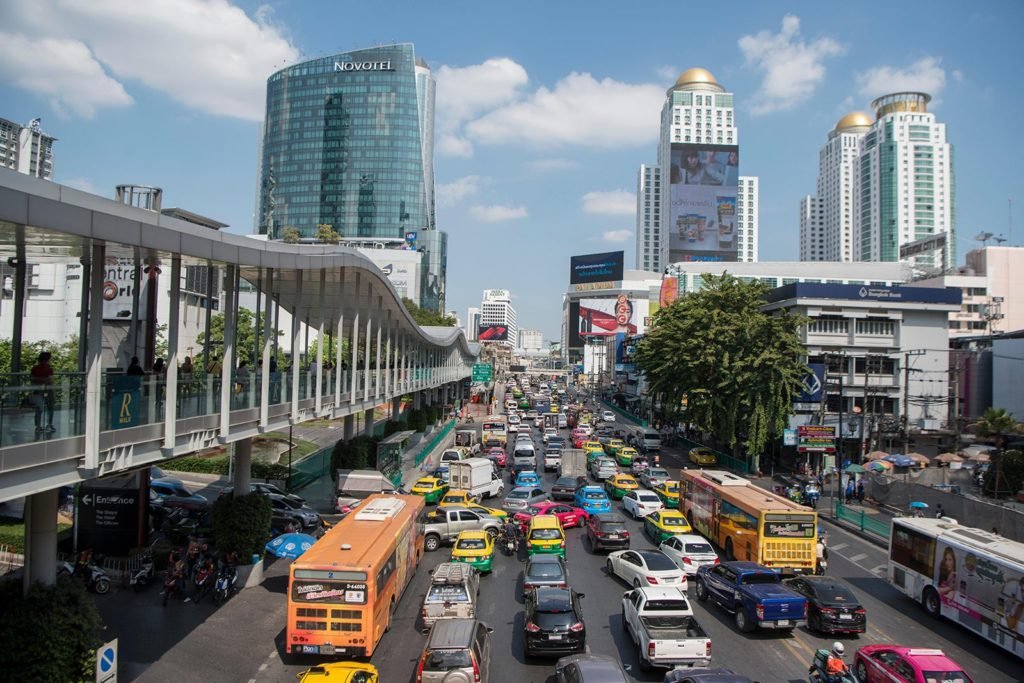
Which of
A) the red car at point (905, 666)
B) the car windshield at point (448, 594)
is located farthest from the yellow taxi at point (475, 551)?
the red car at point (905, 666)

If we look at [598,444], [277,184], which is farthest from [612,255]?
[598,444]

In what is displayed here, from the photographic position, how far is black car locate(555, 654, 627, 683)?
11086mm

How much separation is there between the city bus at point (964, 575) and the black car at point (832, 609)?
99.0 inches

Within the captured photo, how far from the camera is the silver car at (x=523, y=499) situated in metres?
29.3

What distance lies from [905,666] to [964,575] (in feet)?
20.7

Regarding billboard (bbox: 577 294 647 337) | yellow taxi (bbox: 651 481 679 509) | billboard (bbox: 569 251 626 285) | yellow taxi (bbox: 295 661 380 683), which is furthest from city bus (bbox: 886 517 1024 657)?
billboard (bbox: 569 251 626 285)

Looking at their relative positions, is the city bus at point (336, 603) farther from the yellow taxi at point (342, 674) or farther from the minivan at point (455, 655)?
the yellow taxi at point (342, 674)

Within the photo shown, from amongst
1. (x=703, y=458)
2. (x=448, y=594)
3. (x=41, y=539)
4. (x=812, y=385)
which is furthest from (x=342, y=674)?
(x=812, y=385)

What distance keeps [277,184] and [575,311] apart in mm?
77286

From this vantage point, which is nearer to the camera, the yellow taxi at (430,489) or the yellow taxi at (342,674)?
the yellow taxi at (342,674)

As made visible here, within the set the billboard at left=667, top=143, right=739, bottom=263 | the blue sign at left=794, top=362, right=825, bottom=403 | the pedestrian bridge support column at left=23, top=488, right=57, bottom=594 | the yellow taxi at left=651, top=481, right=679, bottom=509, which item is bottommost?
the yellow taxi at left=651, top=481, right=679, bottom=509

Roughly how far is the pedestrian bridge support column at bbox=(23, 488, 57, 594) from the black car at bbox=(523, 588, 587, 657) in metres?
8.98

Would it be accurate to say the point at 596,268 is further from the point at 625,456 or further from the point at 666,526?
the point at 666,526

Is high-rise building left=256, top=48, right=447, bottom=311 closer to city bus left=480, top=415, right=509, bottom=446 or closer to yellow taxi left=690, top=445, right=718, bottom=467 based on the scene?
city bus left=480, top=415, right=509, bottom=446
